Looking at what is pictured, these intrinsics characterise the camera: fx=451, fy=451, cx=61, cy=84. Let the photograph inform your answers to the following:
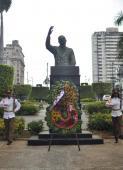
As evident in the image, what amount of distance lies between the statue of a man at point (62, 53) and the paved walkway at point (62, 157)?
117 inches

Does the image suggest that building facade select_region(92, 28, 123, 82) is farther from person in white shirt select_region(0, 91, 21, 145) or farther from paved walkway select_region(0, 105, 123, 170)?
paved walkway select_region(0, 105, 123, 170)

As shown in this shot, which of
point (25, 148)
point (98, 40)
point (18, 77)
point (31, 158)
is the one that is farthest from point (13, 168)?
point (18, 77)

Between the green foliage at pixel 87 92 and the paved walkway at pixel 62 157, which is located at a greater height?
the green foliage at pixel 87 92

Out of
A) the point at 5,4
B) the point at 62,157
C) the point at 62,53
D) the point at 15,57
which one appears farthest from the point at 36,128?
the point at 15,57

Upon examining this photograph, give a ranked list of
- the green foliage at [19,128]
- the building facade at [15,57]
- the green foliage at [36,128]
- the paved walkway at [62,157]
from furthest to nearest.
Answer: the building facade at [15,57], the green foliage at [36,128], the green foliage at [19,128], the paved walkway at [62,157]

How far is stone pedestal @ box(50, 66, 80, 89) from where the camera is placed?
47.2ft

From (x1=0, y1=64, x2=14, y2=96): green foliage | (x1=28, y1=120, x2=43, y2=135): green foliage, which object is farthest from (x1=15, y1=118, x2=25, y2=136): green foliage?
(x1=0, y1=64, x2=14, y2=96): green foliage

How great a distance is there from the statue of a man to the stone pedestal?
1.16 ft

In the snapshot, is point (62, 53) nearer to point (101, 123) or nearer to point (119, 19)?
point (101, 123)

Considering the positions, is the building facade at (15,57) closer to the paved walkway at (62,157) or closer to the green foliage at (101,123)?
the green foliage at (101,123)

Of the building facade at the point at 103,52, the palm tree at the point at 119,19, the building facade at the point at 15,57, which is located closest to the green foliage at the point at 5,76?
the palm tree at the point at 119,19

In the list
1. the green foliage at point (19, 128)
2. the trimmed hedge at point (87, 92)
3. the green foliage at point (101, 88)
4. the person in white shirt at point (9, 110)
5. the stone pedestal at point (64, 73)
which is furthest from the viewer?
the trimmed hedge at point (87, 92)

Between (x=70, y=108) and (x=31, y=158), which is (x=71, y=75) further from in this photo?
(x=31, y=158)

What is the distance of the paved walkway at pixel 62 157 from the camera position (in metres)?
9.70
